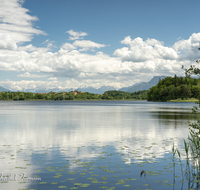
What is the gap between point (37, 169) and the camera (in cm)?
1617

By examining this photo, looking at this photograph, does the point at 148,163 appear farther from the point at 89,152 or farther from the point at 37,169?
the point at 37,169

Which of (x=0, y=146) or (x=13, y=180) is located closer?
(x=13, y=180)

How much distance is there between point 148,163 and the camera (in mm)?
18062

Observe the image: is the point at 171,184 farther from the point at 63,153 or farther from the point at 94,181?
the point at 63,153

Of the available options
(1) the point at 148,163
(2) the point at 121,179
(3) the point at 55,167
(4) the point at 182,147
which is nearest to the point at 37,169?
(3) the point at 55,167

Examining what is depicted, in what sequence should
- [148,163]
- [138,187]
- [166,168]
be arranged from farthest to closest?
[148,163] < [166,168] < [138,187]

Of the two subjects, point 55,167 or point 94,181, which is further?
point 55,167

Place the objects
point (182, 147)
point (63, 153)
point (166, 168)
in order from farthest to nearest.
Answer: point (182, 147), point (63, 153), point (166, 168)

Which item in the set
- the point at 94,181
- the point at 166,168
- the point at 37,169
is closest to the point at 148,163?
the point at 166,168

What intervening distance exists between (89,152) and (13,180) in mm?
9367

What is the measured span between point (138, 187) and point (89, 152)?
975cm

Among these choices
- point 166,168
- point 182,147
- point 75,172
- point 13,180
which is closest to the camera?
point 13,180

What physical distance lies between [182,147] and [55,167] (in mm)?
14264

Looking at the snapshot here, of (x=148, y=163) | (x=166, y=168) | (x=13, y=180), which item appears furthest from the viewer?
(x=148, y=163)
